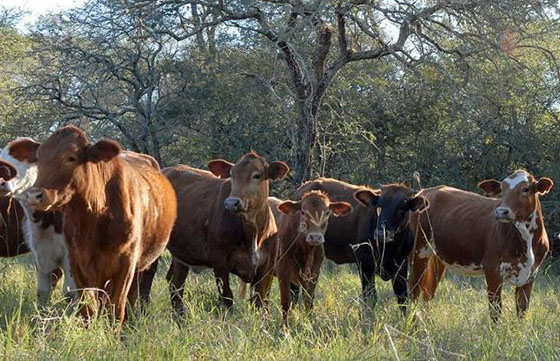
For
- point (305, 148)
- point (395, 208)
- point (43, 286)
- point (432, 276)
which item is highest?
point (305, 148)

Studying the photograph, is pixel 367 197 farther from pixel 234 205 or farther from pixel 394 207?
pixel 234 205

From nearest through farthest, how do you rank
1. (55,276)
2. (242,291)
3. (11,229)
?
1. (55,276)
2. (11,229)
3. (242,291)

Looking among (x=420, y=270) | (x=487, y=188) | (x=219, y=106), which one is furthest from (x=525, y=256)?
(x=219, y=106)

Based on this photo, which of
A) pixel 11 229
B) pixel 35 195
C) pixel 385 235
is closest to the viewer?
pixel 35 195

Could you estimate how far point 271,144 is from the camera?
1825cm

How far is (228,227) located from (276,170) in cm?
74

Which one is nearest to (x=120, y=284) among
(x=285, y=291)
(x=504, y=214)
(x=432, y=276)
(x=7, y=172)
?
(x=7, y=172)

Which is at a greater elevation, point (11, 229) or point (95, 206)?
point (95, 206)

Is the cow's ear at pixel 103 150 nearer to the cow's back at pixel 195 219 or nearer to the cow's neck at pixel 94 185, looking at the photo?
the cow's neck at pixel 94 185

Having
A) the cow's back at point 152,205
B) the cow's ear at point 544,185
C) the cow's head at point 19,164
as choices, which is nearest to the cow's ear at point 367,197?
the cow's ear at point 544,185

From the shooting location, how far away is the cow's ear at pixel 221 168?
908 centimetres

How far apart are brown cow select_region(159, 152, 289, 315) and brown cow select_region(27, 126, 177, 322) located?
181 centimetres

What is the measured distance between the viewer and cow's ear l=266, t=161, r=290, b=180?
27.9ft

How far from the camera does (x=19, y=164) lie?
7418 mm
